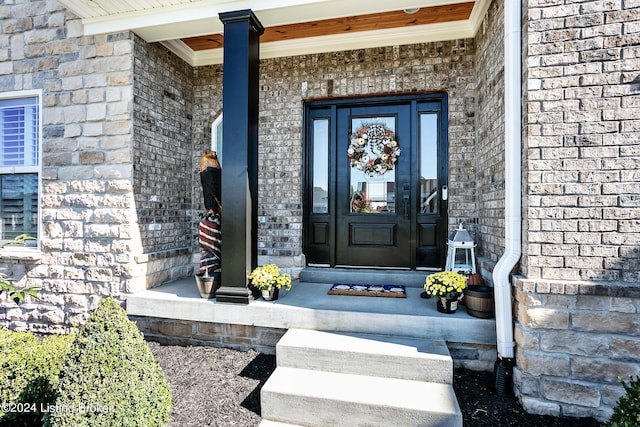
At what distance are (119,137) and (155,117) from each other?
478mm

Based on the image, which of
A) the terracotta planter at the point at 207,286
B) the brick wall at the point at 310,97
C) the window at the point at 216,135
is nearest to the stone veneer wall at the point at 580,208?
the brick wall at the point at 310,97

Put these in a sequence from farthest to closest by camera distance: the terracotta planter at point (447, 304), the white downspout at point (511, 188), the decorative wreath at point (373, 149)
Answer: the decorative wreath at point (373, 149), the terracotta planter at point (447, 304), the white downspout at point (511, 188)

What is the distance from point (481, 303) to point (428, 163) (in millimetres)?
1812

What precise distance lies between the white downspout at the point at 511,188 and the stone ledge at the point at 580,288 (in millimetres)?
150

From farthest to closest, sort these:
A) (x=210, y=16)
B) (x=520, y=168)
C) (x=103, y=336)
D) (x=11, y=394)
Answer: (x=210, y=16) → (x=520, y=168) → (x=11, y=394) → (x=103, y=336)

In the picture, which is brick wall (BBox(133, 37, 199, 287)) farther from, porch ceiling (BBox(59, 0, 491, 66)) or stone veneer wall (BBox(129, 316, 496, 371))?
stone veneer wall (BBox(129, 316, 496, 371))

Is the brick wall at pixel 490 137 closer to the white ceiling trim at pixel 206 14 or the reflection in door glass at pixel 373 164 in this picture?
the white ceiling trim at pixel 206 14

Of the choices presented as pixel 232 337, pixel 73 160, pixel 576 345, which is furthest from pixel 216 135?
pixel 576 345

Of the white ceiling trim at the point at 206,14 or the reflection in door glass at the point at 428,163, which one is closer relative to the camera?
the white ceiling trim at the point at 206,14

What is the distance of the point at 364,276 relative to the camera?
386 centimetres

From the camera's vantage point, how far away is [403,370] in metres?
2.35

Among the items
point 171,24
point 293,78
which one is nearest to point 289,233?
point 293,78

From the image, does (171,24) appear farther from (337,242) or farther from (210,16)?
(337,242)

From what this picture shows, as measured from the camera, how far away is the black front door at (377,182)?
3.96 m
